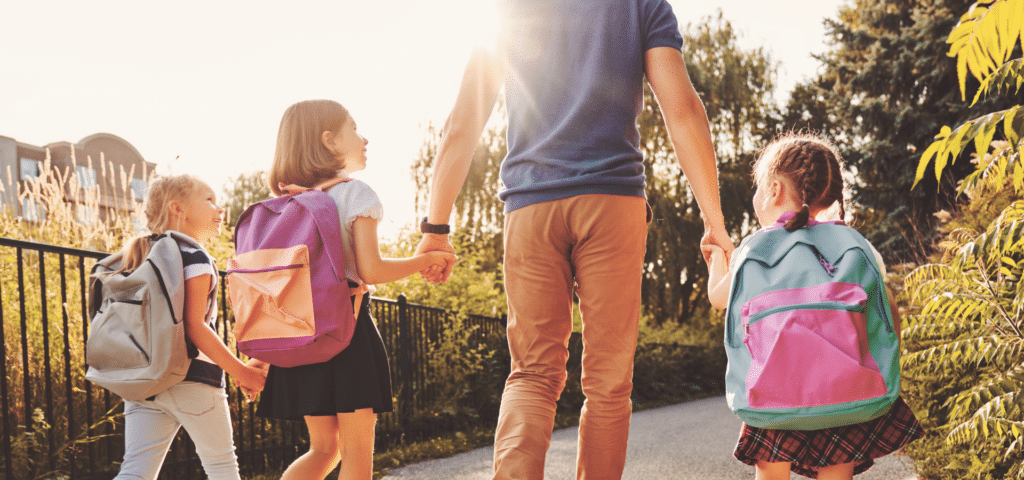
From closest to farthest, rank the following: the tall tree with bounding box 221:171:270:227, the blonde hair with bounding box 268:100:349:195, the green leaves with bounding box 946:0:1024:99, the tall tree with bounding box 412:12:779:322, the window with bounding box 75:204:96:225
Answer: the green leaves with bounding box 946:0:1024:99, the blonde hair with bounding box 268:100:349:195, the window with bounding box 75:204:96:225, the tall tree with bounding box 412:12:779:322, the tall tree with bounding box 221:171:270:227

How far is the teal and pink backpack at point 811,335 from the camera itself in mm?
1980

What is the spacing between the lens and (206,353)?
106 inches

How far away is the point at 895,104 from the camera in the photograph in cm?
1658

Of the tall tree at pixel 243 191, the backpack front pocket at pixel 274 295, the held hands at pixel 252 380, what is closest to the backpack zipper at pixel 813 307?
the backpack front pocket at pixel 274 295

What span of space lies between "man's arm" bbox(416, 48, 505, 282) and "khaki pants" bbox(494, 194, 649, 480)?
339mm

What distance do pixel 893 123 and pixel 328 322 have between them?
1729 cm

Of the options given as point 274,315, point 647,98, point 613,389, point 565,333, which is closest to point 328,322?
point 274,315

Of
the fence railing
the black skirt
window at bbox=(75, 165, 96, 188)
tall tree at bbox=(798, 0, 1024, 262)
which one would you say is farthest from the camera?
tall tree at bbox=(798, 0, 1024, 262)

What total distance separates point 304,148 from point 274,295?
596mm

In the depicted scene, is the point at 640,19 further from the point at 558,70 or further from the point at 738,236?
the point at 738,236

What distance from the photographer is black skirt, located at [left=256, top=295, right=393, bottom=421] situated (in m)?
2.29

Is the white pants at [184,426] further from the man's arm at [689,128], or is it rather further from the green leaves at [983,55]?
the green leaves at [983,55]

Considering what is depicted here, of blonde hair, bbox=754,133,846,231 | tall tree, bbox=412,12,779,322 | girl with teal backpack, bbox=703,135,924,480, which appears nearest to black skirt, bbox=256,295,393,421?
girl with teal backpack, bbox=703,135,924,480

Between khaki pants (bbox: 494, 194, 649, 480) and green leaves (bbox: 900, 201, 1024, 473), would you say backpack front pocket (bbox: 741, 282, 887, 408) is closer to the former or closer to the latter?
khaki pants (bbox: 494, 194, 649, 480)
